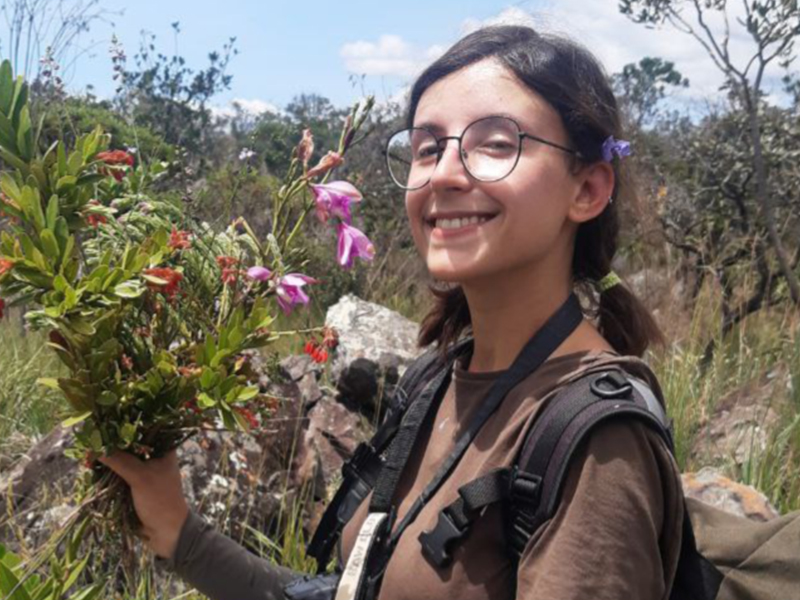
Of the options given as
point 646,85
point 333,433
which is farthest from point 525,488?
point 646,85

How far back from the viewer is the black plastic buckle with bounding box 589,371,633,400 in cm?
134

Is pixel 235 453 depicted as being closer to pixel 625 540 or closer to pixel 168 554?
pixel 168 554

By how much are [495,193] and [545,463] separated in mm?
430

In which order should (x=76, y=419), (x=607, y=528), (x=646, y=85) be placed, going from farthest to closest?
1. (x=646, y=85)
2. (x=76, y=419)
3. (x=607, y=528)

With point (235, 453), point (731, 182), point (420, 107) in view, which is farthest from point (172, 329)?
point (731, 182)

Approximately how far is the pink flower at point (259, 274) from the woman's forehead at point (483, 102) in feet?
1.11

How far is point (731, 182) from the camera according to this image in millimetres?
7770

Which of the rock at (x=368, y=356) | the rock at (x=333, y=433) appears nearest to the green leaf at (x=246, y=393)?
the rock at (x=333, y=433)

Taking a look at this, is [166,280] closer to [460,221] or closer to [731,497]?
[460,221]

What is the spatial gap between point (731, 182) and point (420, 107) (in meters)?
6.54

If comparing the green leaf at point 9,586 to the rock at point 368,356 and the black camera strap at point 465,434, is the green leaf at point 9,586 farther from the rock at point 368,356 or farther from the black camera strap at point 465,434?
the rock at point 368,356

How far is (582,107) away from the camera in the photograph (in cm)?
163

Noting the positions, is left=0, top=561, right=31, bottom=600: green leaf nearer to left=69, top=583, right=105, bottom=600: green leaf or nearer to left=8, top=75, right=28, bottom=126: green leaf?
left=69, top=583, right=105, bottom=600: green leaf

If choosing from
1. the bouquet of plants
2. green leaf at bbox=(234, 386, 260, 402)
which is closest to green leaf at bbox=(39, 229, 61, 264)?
the bouquet of plants
